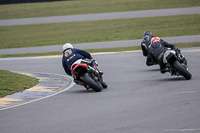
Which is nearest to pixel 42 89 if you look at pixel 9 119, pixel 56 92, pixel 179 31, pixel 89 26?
pixel 56 92

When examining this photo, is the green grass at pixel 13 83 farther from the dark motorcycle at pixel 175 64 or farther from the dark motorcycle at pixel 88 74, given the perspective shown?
the dark motorcycle at pixel 175 64

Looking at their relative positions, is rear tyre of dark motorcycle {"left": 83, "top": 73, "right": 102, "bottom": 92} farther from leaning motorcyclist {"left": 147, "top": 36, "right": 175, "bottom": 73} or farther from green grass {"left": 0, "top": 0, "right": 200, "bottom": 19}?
green grass {"left": 0, "top": 0, "right": 200, "bottom": 19}

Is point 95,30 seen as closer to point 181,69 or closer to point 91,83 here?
point 181,69

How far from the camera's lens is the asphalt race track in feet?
24.0

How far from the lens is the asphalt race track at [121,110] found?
7.31 metres

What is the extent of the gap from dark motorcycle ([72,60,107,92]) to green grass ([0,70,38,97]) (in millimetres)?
1991

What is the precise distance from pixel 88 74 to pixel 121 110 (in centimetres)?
319

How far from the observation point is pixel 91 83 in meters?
11.4

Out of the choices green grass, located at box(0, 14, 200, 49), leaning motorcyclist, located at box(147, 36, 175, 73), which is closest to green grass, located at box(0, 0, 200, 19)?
green grass, located at box(0, 14, 200, 49)

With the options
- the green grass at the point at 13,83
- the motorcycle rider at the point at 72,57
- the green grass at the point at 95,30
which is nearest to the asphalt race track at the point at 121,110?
the motorcycle rider at the point at 72,57

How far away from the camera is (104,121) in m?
7.80

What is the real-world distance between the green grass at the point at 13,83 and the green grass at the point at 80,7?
1707 cm

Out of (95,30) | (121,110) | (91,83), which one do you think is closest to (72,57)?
(91,83)

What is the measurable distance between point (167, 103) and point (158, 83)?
3.29m
